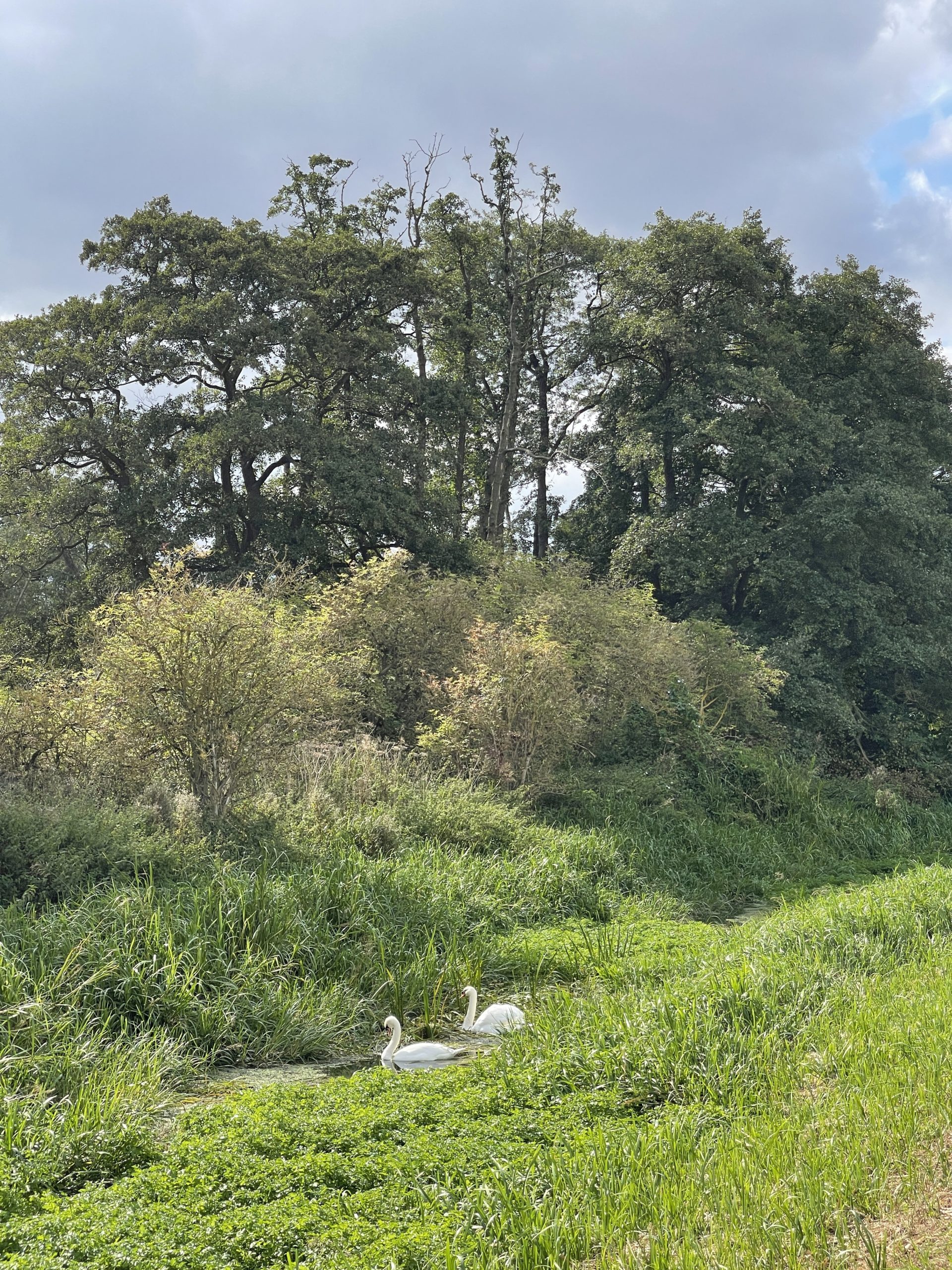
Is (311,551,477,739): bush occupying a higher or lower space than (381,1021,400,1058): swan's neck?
higher

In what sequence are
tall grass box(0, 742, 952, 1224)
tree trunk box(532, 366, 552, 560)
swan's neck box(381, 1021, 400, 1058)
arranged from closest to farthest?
1. tall grass box(0, 742, 952, 1224)
2. swan's neck box(381, 1021, 400, 1058)
3. tree trunk box(532, 366, 552, 560)

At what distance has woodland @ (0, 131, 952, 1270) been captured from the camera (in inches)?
159

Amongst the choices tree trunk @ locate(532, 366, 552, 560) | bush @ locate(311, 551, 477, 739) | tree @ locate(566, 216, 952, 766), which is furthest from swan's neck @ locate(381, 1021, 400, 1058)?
tree trunk @ locate(532, 366, 552, 560)

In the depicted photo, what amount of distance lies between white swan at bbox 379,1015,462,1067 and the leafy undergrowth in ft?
1.54

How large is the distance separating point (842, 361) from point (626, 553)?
311 inches

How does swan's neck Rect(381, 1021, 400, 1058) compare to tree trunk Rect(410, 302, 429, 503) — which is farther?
tree trunk Rect(410, 302, 429, 503)

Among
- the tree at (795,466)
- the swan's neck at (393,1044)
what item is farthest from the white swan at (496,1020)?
the tree at (795,466)

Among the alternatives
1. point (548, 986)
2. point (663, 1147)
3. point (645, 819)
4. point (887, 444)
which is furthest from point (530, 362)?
point (663, 1147)

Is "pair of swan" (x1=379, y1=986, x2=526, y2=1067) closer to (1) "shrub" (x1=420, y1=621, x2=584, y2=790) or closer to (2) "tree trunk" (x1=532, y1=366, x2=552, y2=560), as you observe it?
(1) "shrub" (x1=420, y1=621, x2=584, y2=790)

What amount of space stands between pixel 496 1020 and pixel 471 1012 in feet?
1.01

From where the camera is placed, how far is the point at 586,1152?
13.8 ft

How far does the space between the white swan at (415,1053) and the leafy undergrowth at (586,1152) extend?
470 mm

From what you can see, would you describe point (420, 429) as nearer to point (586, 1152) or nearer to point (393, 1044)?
point (393, 1044)

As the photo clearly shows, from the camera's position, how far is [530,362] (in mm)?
31422
